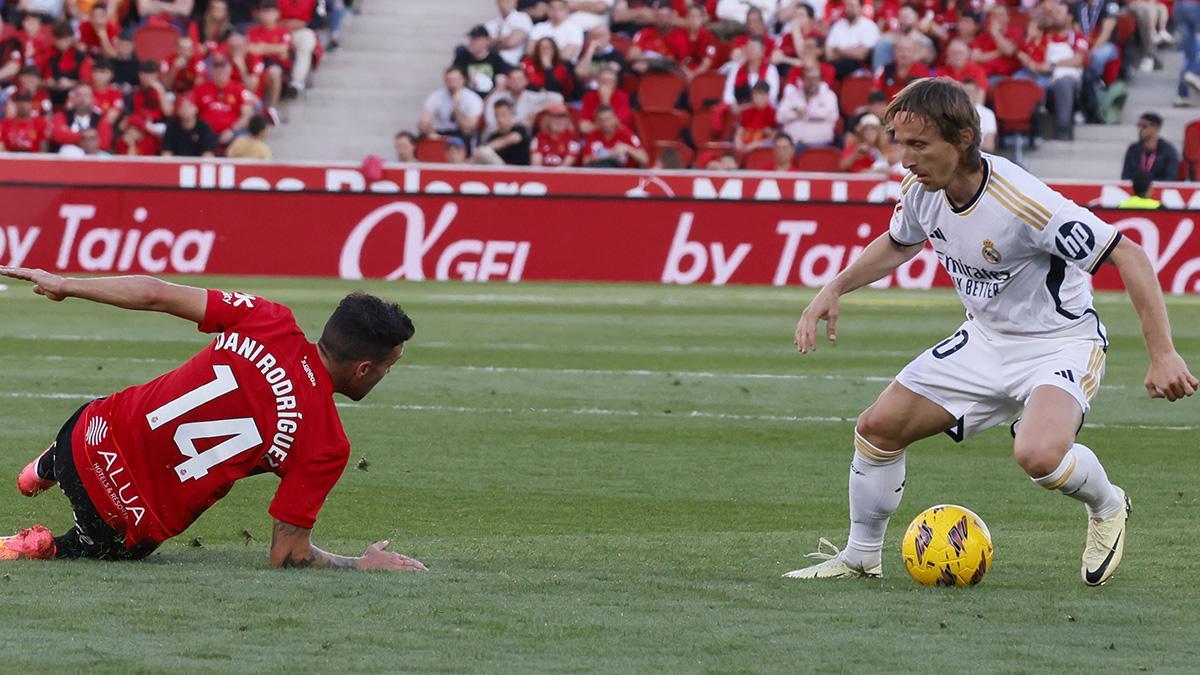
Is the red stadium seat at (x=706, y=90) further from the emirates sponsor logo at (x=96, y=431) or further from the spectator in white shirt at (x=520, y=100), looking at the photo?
the emirates sponsor logo at (x=96, y=431)

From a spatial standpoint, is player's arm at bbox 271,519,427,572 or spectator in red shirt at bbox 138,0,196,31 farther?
spectator in red shirt at bbox 138,0,196,31

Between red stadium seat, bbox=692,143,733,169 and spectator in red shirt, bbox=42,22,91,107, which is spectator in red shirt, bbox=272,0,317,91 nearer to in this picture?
spectator in red shirt, bbox=42,22,91,107

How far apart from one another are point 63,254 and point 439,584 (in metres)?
16.2

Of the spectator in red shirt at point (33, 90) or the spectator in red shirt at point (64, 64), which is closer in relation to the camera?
the spectator in red shirt at point (33, 90)

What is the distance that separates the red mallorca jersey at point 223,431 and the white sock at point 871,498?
1804mm

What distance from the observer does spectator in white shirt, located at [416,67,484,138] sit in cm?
2577

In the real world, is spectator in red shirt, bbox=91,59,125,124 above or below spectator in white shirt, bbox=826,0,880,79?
below

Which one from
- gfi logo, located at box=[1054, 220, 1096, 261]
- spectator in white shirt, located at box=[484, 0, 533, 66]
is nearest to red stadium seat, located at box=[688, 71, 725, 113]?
spectator in white shirt, located at box=[484, 0, 533, 66]

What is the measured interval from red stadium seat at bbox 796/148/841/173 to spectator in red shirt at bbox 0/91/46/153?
10.3m

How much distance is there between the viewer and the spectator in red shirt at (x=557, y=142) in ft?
81.3

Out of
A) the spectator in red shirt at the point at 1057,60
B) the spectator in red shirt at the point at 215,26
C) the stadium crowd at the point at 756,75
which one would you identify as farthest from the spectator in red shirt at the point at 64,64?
the spectator in red shirt at the point at 1057,60

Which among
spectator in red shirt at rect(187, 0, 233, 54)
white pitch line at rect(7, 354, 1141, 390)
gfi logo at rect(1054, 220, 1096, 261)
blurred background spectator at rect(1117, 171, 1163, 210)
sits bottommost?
spectator in red shirt at rect(187, 0, 233, 54)

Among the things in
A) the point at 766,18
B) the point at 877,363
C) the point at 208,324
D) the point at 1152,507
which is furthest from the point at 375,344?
the point at 766,18

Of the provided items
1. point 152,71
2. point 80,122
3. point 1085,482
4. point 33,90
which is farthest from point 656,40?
point 1085,482
